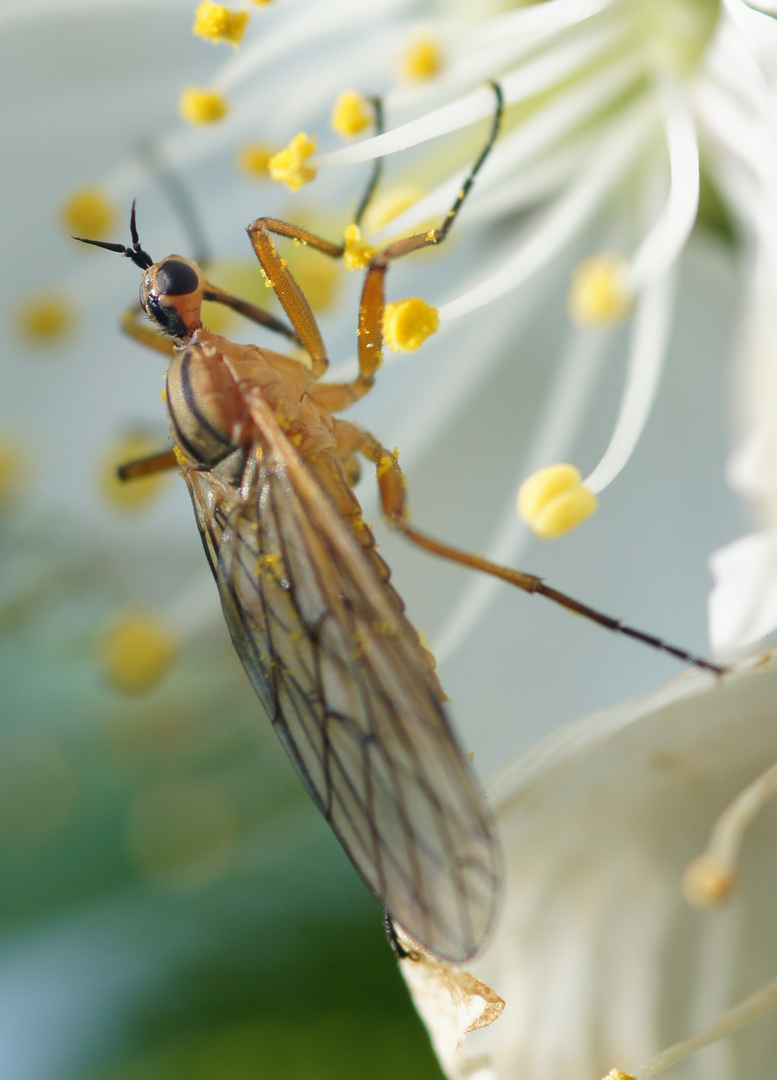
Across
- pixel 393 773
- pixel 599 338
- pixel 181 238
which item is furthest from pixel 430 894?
pixel 181 238

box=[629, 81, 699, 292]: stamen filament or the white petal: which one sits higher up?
box=[629, 81, 699, 292]: stamen filament

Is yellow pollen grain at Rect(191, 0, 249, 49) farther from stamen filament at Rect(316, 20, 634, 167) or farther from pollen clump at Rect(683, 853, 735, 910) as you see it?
pollen clump at Rect(683, 853, 735, 910)

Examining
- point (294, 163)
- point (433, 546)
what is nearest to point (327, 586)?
point (433, 546)

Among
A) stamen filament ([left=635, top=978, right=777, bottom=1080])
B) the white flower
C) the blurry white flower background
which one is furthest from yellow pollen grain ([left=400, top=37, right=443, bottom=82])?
stamen filament ([left=635, top=978, right=777, bottom=1080])

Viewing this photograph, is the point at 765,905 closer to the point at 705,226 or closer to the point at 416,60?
the point at 705,226

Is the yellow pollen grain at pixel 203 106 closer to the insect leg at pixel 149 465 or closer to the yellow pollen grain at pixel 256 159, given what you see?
the yellow pollen grain at pixel 256 159
